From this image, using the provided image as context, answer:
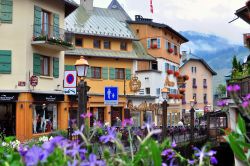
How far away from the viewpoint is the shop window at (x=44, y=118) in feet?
88.2

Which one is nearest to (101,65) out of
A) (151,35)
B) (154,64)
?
(154,64)

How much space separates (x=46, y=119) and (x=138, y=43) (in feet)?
71.6

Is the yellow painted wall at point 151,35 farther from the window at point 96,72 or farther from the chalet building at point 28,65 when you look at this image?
the chalet building at point 28,65

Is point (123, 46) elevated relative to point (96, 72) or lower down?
elevated

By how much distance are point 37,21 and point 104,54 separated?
15.7 m

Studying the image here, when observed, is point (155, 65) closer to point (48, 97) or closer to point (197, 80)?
point (48, 97)

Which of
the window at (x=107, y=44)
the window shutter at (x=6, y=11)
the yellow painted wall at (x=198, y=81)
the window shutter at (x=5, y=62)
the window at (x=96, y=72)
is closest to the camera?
the window shutter at (x=5, y=62)

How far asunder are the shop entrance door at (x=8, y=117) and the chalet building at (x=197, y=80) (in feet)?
137

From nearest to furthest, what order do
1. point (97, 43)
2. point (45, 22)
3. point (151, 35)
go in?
point (45, 22) < point (97, 43) < point (151, 35)

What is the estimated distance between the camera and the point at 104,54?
41.9 meters

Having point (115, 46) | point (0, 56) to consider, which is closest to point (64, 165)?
point (0, 56)

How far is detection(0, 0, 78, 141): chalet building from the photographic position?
82.4 ft

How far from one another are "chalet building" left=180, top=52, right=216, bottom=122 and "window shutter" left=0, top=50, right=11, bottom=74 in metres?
43.1

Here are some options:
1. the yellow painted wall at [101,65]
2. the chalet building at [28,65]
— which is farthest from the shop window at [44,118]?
the yellow painted wall at [101,65]
